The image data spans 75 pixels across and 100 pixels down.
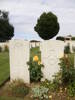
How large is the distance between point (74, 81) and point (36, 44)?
37429 mm

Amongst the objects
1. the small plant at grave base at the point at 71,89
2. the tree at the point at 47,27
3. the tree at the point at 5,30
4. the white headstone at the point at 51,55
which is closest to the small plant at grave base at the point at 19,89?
the white headstone at the point at 51,55

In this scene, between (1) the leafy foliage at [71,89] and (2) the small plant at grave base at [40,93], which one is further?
(1) the leafy foliage at [71,89]

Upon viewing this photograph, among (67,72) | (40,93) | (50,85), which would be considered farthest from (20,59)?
(40,93)

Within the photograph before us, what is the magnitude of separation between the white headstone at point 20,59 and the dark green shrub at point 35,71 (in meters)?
0.17

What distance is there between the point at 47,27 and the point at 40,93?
1919 inches

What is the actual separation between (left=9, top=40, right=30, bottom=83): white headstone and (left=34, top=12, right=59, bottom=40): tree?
45.7 m

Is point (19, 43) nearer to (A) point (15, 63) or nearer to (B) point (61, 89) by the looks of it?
(A) point (15, 63)

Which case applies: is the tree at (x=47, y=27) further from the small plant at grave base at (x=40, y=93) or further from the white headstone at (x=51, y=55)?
the small plant at grave base at (x=40, y=93)

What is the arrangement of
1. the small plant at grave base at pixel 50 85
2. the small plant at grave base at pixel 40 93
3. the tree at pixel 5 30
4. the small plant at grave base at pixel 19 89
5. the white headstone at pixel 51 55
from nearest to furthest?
1. the small plant at grave base at pixel 40 93
2. the small plant at grave base at pixel 19 89
3. the small plant at grave base at pixel 50 85
4. the white headstone at pixel 51 55
5. the tree at pixel 5 30

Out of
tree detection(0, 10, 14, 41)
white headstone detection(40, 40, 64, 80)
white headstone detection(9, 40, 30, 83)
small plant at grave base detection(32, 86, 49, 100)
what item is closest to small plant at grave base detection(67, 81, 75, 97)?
small plant at grave base detection(32, 86, 49, 100)

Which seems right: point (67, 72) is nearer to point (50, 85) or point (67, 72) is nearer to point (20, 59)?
point (50, 85)

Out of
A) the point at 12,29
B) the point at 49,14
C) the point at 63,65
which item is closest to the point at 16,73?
the point at 63,65

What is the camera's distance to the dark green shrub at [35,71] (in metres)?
11.0

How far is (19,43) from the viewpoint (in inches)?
429
